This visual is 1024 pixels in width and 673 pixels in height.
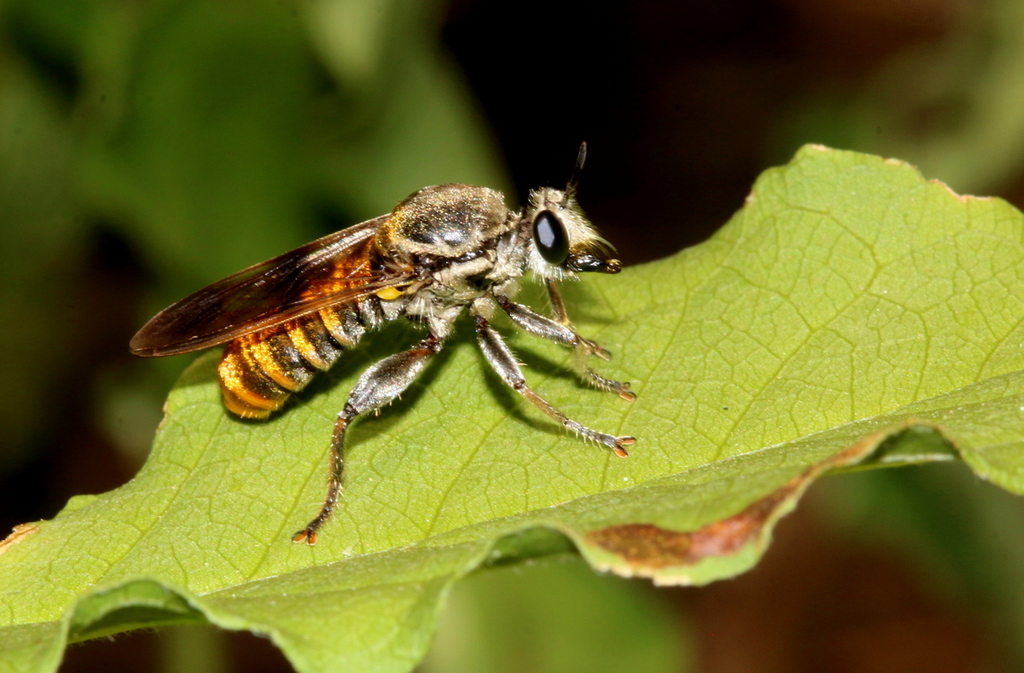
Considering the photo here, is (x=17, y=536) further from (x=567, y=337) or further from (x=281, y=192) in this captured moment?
(x=281, y=192)

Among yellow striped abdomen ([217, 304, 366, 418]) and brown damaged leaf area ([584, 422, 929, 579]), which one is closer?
brown damaged leaf area ([584, 422, 929, 579])

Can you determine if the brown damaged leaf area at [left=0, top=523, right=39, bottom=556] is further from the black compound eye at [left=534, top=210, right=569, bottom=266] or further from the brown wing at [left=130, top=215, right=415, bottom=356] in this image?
the black compound eye at [left=534, top=210, right=569, bottom=266]

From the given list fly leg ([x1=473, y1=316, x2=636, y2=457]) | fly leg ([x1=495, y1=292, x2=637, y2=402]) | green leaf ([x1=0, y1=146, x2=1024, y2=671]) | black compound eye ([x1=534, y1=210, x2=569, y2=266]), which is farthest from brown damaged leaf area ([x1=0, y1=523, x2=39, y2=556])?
black compound eye ([x1=534, y1=210, x2=569, y2=266])

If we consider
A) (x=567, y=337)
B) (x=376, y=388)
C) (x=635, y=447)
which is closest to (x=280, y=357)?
(x=376, y=388)

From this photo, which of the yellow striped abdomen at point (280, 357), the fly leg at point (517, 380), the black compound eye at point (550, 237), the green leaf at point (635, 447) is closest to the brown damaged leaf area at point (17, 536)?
the green leaf at point (635, 447)

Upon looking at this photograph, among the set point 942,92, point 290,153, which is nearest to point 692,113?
point 942,92

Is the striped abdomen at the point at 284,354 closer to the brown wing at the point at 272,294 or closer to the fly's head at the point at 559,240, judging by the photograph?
the brown wing at the point at 272,294
